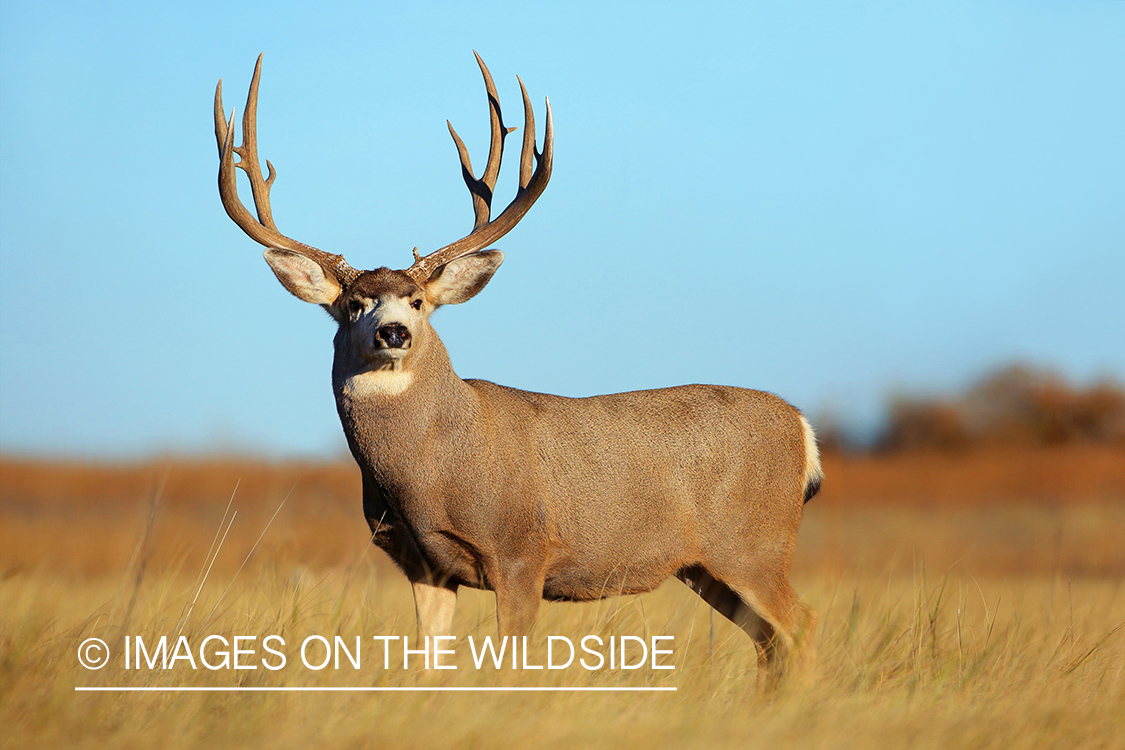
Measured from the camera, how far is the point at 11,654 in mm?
4703

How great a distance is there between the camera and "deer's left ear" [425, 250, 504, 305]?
6.23 m

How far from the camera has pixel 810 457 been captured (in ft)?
23.1

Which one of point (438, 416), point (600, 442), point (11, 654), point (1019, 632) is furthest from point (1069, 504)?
point (11, 654)

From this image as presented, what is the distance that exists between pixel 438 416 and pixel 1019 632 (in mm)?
3501

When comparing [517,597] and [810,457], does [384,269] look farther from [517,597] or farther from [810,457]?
[810,457]

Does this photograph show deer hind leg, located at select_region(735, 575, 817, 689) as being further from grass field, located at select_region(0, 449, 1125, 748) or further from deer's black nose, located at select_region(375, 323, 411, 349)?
deer's black nose, located at select_region(375, 323, 411, 349)

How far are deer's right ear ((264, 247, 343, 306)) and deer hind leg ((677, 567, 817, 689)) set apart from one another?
2.64 m

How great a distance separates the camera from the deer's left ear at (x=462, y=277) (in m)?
6.23

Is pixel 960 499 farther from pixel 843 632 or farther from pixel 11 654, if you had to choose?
pixel 11 654

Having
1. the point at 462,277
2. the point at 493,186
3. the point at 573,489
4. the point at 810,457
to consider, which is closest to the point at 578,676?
the point at 573,489

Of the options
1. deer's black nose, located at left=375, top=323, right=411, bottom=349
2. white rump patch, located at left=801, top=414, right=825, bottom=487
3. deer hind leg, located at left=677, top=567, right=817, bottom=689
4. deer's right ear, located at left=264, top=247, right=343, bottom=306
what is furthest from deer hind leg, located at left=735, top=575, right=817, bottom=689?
deer's right ear, located at left=264, top=247, right=343, bottom=306

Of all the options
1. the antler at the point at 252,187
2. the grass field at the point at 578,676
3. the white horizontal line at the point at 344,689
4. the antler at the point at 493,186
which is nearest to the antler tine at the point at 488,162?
the antler at the point at 493,186

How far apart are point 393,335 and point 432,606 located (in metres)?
1.51

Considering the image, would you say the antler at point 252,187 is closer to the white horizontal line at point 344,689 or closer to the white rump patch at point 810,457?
the white horizontal line at point 344,689
